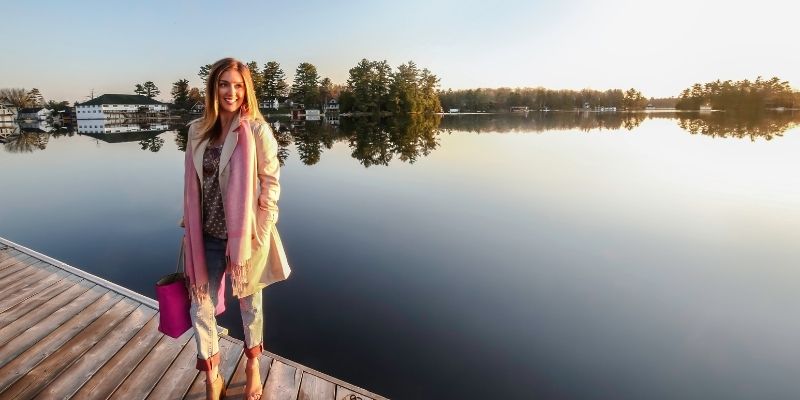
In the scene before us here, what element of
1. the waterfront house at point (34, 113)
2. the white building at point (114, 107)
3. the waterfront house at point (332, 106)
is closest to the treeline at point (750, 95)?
the waterfront house at point (332, 106)

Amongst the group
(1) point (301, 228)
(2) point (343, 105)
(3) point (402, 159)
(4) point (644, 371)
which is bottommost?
(4) point (644, 371)

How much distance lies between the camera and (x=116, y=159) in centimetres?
2188

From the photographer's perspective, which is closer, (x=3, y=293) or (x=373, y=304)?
(x=3, y=293)

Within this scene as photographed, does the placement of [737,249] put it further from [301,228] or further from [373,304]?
[301,228]

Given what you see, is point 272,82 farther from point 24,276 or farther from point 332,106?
point 24,276

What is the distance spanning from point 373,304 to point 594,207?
7.66 m

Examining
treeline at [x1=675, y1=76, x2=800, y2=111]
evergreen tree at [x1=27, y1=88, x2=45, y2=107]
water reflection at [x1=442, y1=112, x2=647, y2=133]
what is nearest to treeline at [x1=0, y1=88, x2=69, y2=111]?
evergreen tree at [x1=27, y1=88, x2=45, y2=107]

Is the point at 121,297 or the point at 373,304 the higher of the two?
the point at 121,297

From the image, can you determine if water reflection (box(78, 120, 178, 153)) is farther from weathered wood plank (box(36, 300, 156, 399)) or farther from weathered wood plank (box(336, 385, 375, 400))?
weathered wood plank (box(336, 385, 375, 400))

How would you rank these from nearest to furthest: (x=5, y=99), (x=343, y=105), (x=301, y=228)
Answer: (x=301, y=228) < (x=343, y=105) < (x=5, y=99)

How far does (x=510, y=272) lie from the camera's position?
6.54 metres

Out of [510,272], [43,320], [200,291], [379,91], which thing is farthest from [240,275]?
[379,91]

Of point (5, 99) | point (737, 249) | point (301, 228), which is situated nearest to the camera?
point (737, 249)

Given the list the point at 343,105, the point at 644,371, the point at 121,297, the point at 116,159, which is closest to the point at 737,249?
the point at 644,371
